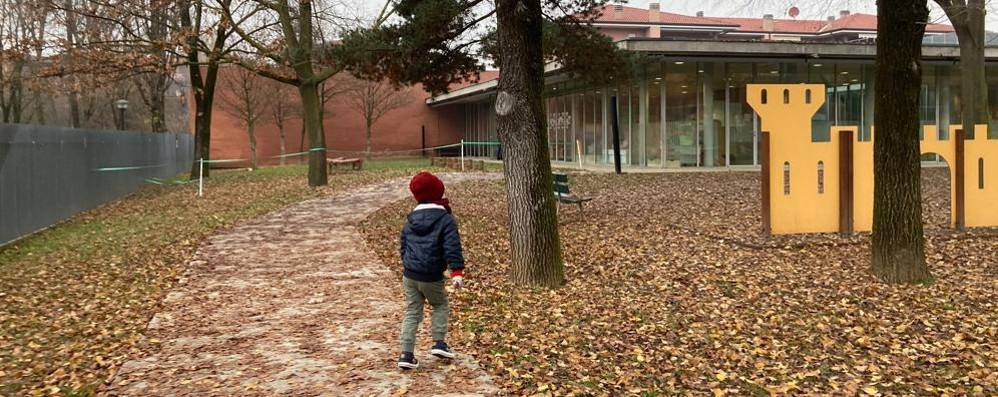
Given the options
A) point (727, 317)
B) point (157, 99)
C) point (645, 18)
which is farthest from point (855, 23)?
point (727, 317)

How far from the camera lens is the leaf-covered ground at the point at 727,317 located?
5.46 metres

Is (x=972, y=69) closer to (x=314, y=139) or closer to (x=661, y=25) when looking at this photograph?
(x=314, y=139)

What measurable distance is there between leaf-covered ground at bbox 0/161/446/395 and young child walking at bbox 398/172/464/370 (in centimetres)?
201

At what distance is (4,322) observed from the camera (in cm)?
717

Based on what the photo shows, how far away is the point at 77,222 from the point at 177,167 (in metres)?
20.0

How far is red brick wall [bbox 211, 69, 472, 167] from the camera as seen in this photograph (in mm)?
43375

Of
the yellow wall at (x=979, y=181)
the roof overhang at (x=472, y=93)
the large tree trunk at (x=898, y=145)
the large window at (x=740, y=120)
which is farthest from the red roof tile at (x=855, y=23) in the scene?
the large tree trunk at (x=898, y=145)

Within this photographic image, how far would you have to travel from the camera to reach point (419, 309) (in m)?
5.61

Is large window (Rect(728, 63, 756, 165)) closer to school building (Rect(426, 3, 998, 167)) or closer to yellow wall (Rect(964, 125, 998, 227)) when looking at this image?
school building (Rect(426, 3, 998, 167))

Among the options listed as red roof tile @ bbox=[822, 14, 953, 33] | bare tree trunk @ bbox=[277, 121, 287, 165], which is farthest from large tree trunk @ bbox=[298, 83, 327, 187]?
red roof tile @ bbox=[822, 14, 953, 33]

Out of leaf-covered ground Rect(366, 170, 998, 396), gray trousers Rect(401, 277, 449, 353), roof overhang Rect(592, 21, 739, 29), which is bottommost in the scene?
leaf-covered ground Rect(366, 170, 998, 396)

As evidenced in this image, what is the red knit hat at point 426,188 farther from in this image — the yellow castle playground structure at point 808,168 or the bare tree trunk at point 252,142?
the bare tree trunk at point 252,142

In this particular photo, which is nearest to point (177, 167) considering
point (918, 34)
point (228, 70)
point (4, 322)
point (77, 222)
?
point (228, 70)

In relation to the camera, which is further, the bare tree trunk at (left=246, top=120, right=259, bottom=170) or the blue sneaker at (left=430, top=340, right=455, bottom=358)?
the bare tree trunk at (left=246, top=120, right=259, bottom=170)
